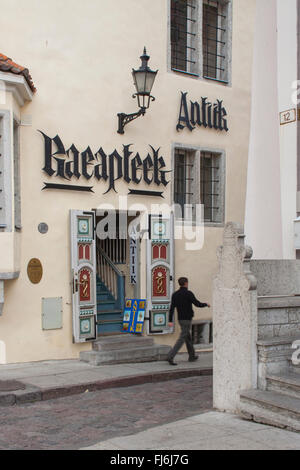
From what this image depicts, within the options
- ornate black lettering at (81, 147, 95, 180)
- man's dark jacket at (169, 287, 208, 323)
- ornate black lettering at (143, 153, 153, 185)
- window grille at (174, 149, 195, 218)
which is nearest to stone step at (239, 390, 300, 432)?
man's dark jacket at (169, 287, 208, 323)

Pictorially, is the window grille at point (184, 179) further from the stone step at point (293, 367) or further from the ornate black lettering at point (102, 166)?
the stone step at point (293, 367)

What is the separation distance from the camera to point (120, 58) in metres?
12.1

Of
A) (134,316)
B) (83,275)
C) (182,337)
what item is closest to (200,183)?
(134,316)

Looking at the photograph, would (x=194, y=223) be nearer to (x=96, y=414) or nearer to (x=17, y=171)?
(x=17, y=171)

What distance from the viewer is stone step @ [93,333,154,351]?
1142 centimetres

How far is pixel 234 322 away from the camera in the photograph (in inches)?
282

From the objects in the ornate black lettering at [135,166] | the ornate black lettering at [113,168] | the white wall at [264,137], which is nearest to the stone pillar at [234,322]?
the white wall at [264,137]

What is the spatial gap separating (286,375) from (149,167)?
6415mm

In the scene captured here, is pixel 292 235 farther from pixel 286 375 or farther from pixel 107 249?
pixel 107 249

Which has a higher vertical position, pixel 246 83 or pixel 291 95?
pixel 246 83

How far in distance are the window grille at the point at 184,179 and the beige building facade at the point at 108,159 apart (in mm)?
27

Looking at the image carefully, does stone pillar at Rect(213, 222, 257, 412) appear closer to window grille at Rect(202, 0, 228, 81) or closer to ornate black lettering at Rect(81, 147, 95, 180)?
ornate black lettering at Rect(81, 147, 95, 180)

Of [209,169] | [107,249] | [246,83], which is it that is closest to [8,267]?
[107,249]
